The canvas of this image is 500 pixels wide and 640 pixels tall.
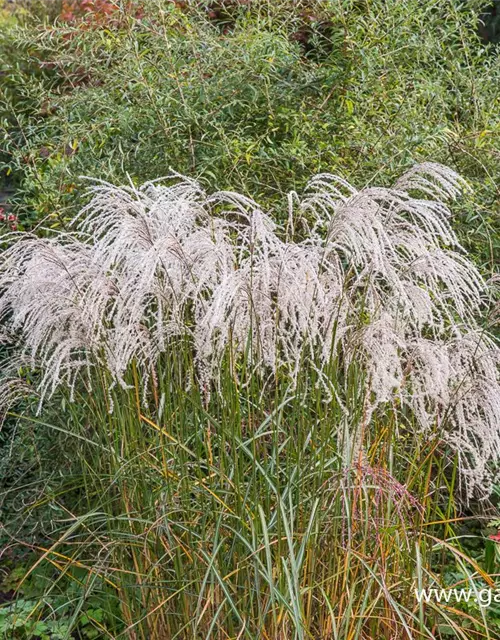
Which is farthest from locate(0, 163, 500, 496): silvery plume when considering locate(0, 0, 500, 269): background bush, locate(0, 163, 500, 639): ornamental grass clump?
locate(0, 0, 500, 269): background bush

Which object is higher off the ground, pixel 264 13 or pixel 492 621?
pixel 264 13

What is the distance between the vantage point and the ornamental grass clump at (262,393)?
2.98 meters

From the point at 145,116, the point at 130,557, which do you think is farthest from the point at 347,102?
the point at 130,557

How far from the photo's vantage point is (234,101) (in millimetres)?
5027

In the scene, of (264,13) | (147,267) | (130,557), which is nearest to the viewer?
(147,267)

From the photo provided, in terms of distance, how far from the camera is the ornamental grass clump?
9.77ft

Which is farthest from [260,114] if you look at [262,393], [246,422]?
[262,393]

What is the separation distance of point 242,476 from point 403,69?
3.33m

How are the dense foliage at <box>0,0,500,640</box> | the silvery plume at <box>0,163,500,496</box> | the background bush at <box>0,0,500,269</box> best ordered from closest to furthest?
the silvery plume at <box>0,163,500,496</box> < the dense foliage at <box>0,0,500,640</box> < the background bush at <box>0,0,500,269</box>

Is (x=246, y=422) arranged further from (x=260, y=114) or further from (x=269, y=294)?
(x=260, y=114)

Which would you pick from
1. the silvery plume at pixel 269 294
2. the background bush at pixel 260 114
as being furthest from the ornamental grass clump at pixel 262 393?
the background bush at pixel 260 114

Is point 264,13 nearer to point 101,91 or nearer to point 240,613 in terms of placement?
point 101,91

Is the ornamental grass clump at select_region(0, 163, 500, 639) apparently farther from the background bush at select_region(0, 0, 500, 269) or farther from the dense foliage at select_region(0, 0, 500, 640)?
the background bush at select_region(0, 0, 500, 269)

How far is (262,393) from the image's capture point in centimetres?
330
